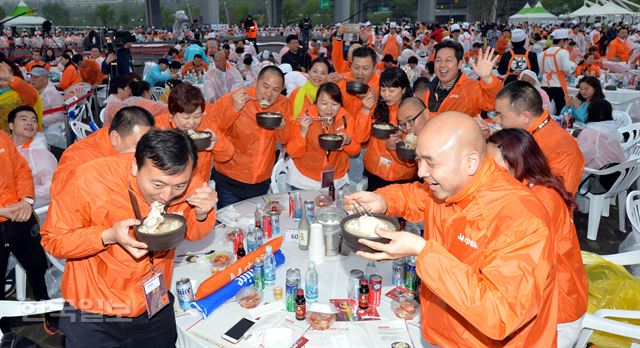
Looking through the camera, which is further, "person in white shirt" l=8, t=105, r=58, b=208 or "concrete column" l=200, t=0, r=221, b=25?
"concrete column" l=200, t=0, r=221, b=25

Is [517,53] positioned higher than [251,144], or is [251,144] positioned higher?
[517,53]

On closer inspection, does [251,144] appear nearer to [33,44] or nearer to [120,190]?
[120,190]

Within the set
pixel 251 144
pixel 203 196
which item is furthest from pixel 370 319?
pixel 251 144

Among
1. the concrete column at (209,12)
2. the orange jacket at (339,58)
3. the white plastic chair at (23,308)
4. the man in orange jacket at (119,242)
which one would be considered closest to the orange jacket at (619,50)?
the orange jacket at (339,58)

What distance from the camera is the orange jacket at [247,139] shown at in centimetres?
397

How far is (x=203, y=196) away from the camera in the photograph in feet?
7.39

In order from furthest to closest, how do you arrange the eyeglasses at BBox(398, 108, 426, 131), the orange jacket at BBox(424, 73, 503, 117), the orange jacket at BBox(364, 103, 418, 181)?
the orange jacket at BBox(424, 73, 503, 117)
the orange jacket at BBox(364, 103, 418, 181)
the eyeglasses at BBox(398, 108, 426, 131)

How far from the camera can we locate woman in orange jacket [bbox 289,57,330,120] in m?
4.45

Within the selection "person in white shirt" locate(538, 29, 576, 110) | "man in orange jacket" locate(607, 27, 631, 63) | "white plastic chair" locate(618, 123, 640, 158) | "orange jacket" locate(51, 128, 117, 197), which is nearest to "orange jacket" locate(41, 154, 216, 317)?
"orange jacket" locate(51, 128, 117, 197)

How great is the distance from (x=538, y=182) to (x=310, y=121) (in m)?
1.98

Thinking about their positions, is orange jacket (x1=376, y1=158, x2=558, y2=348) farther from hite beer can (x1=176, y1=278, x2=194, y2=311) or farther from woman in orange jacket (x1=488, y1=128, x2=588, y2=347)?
hite beer can (x1=176, y1=278, x2=194, y2=311)

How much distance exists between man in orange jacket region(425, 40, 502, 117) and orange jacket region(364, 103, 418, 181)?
0.70 meters

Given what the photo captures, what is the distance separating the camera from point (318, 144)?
4.05 meters

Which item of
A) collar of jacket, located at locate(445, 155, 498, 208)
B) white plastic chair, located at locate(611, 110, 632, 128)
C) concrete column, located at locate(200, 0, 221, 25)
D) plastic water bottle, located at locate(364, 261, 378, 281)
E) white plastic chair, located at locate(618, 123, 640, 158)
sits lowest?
plastic water bottle, located at locate(364, 261, 378, 281)
